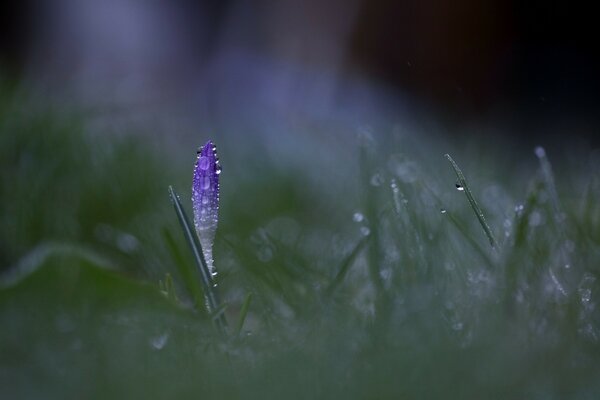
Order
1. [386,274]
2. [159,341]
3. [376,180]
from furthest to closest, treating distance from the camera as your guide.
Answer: [376,180] → [386,274] → [159,341]

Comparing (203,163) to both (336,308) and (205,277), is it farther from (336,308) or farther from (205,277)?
(336,308)

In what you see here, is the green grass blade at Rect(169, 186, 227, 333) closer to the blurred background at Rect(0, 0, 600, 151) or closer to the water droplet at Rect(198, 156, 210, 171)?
the water droplet at Rect(198, 156, 210, 171)

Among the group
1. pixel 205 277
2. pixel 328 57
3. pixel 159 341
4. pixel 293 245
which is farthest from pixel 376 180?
pixel 328 57

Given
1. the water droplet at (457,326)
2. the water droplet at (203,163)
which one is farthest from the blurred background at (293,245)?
the water droplet at (203,163)

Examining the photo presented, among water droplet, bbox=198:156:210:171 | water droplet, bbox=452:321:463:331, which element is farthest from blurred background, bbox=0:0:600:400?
water droplet, bbox=198:156:210:171

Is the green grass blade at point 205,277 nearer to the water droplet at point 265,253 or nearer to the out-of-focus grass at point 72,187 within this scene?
the water droplet at point 265,253

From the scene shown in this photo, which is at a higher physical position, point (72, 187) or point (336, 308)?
point (336, 308)

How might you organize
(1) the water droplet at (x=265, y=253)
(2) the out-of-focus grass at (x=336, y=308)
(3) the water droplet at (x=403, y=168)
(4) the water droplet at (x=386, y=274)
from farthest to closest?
(3) the water droplet at (x=403, y=168) < (1) the water droplet at (x=265, y=253) < (4) the water droplet at (x=386, y=274) < (2) the out-of-focus grass at (x=336, y=308)
